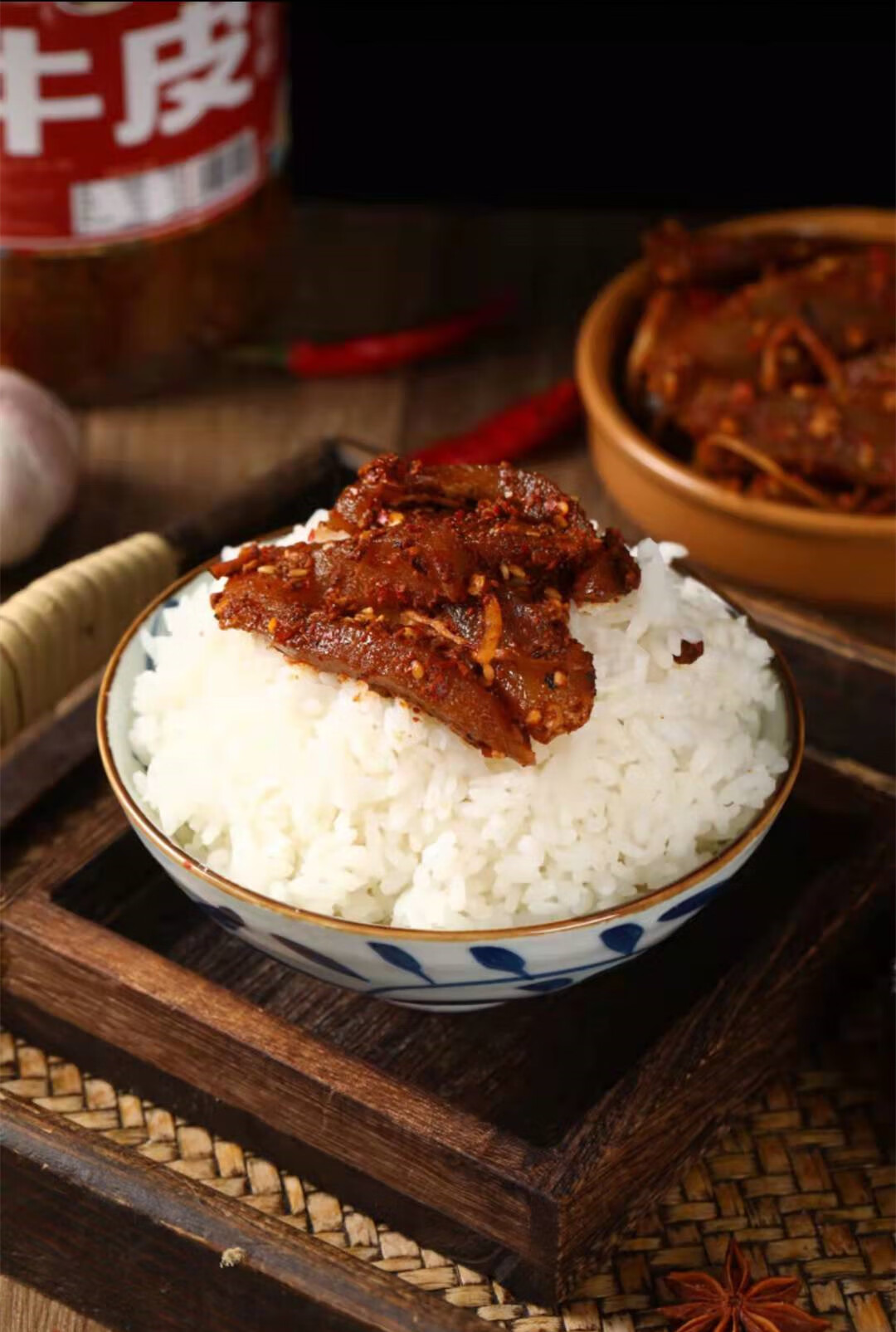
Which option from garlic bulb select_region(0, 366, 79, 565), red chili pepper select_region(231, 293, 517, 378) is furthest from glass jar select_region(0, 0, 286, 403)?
garlic bulb select_region(0, 366, 79, 565)

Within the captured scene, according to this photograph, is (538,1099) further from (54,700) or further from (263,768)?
(54,700)

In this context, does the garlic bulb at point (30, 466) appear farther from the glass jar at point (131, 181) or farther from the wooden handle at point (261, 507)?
the wooden handle at point (261, 507)

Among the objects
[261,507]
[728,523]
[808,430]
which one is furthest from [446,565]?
[808,430]

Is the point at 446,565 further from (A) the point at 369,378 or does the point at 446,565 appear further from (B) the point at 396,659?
(A) the point at 369,378

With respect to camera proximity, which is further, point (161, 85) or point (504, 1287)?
point (161, 85)

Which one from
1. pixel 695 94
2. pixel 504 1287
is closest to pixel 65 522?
pixel 504 1287

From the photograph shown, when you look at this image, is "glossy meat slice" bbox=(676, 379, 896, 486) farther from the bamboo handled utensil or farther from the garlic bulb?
the garlic bulb
